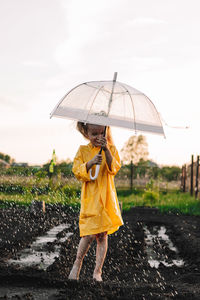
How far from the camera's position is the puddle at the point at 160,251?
6294 mm

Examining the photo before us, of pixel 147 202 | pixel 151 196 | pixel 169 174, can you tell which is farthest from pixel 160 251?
pixel 169 174

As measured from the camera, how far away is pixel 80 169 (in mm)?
4320

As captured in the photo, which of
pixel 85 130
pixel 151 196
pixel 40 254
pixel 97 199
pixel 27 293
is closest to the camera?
pixel 27 293

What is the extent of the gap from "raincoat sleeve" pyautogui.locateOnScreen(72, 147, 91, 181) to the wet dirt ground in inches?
41.1

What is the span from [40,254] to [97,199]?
2454 mm

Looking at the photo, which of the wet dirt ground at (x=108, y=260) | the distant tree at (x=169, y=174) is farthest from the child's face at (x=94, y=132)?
the distant tree at (x=169, y=174)

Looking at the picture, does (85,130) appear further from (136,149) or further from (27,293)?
(136,149)

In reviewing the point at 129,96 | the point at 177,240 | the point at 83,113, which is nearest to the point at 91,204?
the point at 83,113

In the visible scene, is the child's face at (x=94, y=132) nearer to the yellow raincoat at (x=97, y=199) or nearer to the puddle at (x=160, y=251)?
the yellow raincoat at (x=97, y=199)

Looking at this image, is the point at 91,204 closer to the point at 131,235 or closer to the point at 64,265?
the point at 64,265

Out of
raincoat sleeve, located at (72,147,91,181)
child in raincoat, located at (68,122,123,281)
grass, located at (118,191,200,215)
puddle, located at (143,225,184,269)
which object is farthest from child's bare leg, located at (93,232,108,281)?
grass, located at (118,191,200,215)

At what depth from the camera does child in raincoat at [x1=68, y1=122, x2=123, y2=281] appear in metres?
4.28

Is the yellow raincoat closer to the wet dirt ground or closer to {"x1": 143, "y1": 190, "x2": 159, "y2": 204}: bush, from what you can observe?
the wet dirt ground

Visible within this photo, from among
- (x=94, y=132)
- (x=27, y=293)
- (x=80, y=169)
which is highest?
(x=94, y=132)
